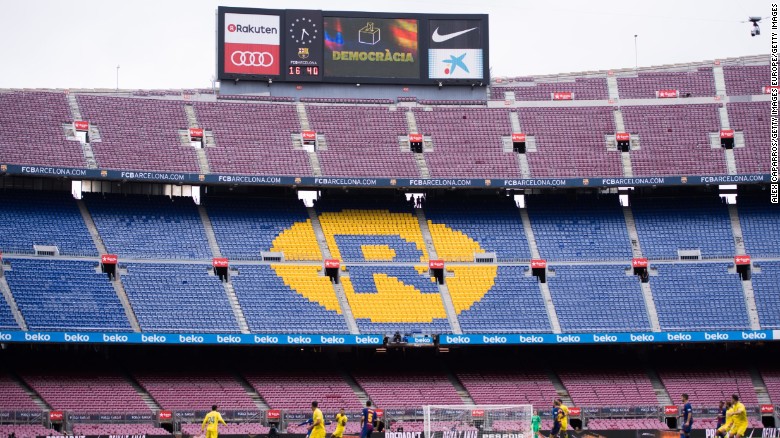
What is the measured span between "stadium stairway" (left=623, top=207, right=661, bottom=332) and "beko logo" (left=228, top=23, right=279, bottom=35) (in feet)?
78.4

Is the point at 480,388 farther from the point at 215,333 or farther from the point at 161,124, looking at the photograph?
the point at 161,124

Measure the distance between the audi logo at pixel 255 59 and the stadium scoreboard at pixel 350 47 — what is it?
6 centimetres

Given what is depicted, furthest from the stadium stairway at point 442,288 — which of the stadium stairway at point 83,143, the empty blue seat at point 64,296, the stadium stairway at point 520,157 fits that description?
the stadium stairway at point 83,143

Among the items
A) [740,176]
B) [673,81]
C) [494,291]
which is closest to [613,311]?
[494,291]

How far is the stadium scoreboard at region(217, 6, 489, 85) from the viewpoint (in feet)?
229

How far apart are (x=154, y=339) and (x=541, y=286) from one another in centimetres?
2136

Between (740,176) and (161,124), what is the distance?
33905 mm

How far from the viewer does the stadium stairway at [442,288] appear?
2409 inches

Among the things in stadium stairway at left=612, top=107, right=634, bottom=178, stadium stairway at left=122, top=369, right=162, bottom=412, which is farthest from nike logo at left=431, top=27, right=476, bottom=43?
stadium stairway at left=122, top=369, right=162, bottom=412

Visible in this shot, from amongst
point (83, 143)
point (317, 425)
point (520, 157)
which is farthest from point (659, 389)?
point (83, 143)

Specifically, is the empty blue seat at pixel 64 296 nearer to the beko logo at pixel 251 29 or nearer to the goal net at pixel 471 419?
the beko logo at pixel 251 29

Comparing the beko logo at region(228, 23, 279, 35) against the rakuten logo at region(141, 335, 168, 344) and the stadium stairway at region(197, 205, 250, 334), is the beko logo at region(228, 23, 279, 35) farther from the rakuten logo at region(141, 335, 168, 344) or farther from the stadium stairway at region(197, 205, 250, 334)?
the rakuten logo at region(141, 335, 168, 344)

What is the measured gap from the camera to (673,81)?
72312mm

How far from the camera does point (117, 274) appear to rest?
60.8 m
